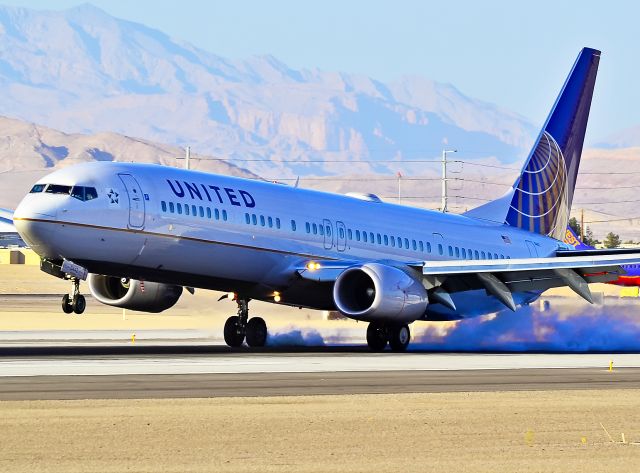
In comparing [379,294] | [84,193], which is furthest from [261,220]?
[84,193]

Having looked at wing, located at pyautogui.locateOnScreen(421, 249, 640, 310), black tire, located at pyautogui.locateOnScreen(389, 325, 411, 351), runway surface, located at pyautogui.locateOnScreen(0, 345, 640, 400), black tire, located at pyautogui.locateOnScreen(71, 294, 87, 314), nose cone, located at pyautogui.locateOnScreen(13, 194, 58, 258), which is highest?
nose cone, located at pyautogui.locateOnScreen(13, 194, 58, 258)

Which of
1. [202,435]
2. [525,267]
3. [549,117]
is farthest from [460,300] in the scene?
[202,435]

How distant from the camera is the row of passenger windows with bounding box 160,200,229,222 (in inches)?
1462

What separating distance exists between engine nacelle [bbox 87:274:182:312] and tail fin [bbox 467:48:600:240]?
14.1 meters

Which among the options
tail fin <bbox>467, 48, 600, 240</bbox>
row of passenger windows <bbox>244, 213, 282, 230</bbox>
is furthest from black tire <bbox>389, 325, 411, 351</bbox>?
tail fin <bbox>467, 48, 600, 240</bbox>

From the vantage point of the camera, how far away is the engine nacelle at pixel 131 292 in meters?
40.8

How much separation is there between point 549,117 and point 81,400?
32.0 meters

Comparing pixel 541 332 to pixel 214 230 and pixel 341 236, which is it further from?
pixel 214 230

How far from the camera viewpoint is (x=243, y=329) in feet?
139

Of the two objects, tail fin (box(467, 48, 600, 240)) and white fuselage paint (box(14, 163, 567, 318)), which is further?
tail fin (box(467, 48, 600, 240))

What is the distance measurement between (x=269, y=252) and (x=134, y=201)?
4898 mm

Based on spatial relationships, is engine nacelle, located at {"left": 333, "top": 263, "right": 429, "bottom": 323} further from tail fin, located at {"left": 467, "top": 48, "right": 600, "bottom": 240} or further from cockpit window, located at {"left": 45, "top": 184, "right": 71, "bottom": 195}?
tail fin, located at {"left": 467, "top": 48, "right": 600, "bottom": 240}

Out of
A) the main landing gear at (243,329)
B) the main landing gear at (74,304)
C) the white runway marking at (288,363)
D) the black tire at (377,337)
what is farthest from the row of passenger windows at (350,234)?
the white runway marking at (288,363)

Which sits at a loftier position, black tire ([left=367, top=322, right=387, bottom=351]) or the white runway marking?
black tire ([left=367, top=322, right=387, bottom=351])
